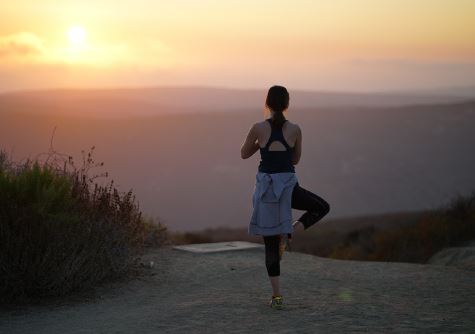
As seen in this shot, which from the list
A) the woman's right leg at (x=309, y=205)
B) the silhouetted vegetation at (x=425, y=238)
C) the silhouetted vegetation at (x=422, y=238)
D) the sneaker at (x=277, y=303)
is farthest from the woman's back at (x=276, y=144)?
the silhouetted vegetation at (x=425, y=238)

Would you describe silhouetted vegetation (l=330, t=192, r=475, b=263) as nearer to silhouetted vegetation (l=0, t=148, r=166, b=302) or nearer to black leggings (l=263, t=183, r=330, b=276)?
silhouetted vegetation (l=0, t=148, r=166, b=302)

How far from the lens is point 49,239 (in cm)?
800

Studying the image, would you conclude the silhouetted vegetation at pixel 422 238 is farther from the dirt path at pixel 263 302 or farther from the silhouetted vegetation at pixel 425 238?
the dirt path at pixel 263 302

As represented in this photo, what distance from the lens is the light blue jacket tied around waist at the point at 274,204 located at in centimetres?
661

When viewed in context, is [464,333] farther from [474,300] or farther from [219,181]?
[219,181]

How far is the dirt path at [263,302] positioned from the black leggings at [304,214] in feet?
1.64

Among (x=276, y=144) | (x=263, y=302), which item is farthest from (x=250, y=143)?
(x=263, y=302)

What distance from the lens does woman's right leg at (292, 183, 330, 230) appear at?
666 centimetres

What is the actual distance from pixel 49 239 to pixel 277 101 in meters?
3.23

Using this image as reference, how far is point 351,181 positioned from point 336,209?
778 centimetres

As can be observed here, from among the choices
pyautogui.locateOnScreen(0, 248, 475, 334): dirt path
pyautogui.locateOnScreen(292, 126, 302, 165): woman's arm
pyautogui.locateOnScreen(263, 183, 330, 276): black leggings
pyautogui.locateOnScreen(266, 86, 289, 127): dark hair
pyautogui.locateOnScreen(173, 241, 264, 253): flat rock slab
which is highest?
pyautogui.locateOnScreen(266, 86, 289, 127): dark hair

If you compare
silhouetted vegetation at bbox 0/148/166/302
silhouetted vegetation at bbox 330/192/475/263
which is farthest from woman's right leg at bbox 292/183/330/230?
silhouetted vegetation at bbox 330/192/475/263

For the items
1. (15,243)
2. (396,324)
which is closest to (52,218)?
(15,243)

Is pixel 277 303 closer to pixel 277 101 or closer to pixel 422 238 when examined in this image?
pixel 277 101
